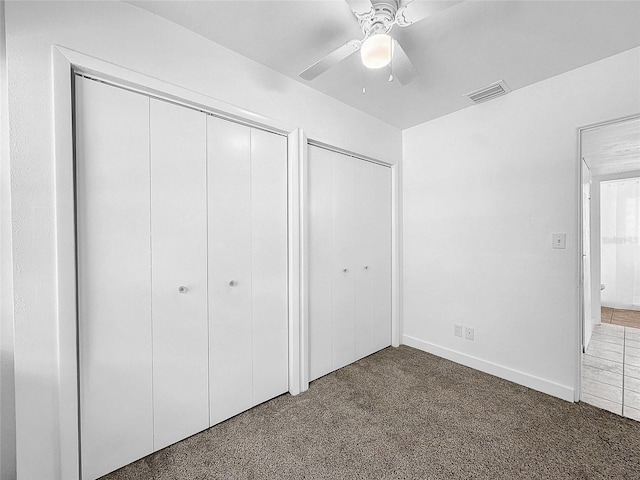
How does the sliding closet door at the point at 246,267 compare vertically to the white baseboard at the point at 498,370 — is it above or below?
above

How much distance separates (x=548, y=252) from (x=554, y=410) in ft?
3.66

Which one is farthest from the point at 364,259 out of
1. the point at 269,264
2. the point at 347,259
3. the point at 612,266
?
the point at 612,266

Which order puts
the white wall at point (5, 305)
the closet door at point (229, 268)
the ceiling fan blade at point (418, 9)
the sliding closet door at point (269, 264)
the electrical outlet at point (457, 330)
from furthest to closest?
the electrical outlet at point (457, 330) → the sliding closet door at point (269, 264) → the closet door at point (229, 268) → the white wall at point (5, 305) → the ceiling fan blade at point (418, 9)

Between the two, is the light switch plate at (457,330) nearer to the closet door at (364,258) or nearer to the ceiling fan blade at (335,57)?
the closet door at (364,258)

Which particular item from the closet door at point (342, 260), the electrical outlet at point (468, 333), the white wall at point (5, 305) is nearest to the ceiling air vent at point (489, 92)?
the closet door at point (342, 260)

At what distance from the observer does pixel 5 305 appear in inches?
48.8

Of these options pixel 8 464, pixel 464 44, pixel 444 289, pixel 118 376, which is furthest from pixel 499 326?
pixel 8 464

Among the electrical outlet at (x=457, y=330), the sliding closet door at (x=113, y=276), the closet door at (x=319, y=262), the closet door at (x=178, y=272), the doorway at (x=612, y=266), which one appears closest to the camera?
the sliding closet door at (x=113, y=276)

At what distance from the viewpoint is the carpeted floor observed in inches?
57.4

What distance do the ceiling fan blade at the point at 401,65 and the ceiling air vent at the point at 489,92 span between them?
1042 millimetres

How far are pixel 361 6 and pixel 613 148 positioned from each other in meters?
3.62

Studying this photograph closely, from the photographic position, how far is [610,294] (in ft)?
15.3

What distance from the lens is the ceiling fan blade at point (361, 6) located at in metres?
1.17

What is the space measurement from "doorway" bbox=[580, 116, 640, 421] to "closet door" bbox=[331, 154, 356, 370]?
1740 millimetres
